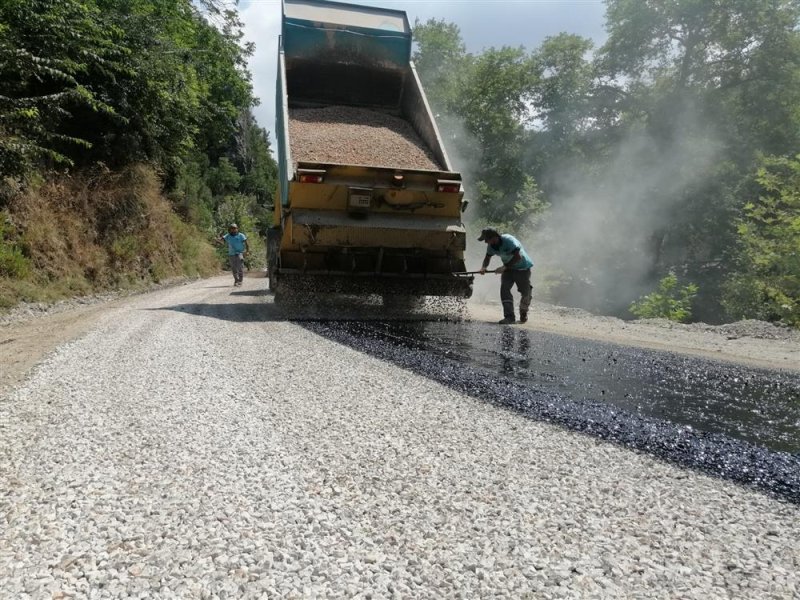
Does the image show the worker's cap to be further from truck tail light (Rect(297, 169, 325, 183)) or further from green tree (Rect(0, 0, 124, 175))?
green tree (Rect(0, 0, 124, 175))

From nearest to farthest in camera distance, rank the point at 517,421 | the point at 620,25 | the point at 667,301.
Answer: the point at 517,421 → the point at 667,301 → the point at 620,25

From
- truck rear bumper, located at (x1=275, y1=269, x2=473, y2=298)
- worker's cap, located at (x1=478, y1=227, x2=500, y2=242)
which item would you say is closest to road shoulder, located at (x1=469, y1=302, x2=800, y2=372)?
truck rear bumper, located at (x1=275, y1=269, x2=473, y2=298)

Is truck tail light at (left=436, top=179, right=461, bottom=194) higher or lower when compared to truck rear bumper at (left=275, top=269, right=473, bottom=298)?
higher

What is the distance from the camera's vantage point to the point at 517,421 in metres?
2.90

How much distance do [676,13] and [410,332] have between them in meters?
22.9

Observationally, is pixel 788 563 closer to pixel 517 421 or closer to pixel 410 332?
pixel 517 421

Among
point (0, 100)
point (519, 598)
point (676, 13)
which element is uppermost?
point (676, 13)

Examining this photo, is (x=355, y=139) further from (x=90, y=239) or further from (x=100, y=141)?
(x=100, y=141)

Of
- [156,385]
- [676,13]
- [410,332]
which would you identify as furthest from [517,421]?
[676,13]

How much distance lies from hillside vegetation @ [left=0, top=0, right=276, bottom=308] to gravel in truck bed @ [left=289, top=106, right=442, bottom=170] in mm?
4260

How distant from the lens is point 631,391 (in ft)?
12.8

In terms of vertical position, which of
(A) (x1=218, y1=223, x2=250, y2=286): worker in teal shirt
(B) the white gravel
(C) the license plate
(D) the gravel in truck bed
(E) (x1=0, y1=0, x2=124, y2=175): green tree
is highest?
(E) (x1=0, y1=0, x2=124, y2=175): green tree

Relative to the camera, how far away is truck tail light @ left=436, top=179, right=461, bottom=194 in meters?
6.70

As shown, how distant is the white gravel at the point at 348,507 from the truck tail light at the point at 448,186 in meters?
3.94
